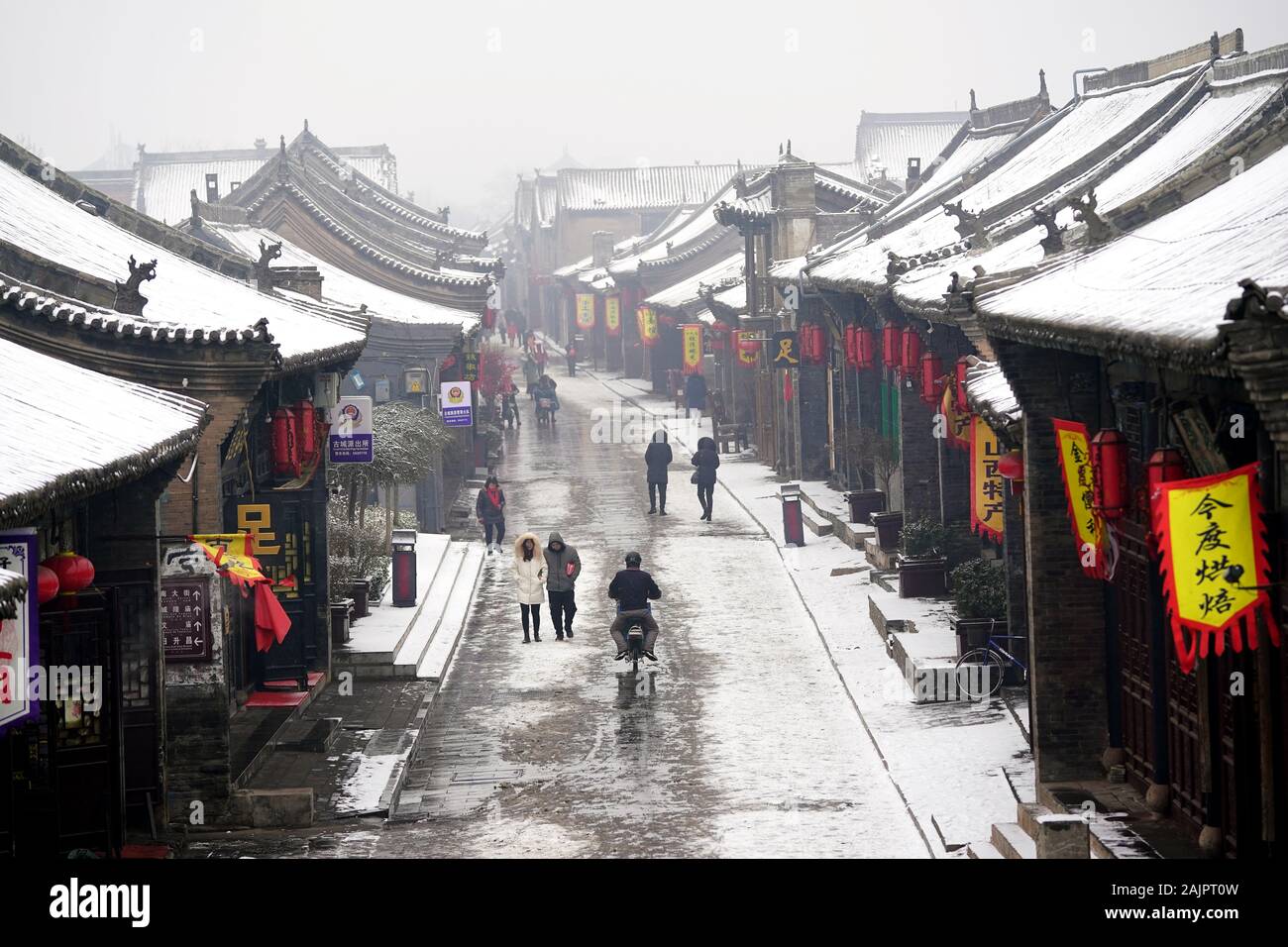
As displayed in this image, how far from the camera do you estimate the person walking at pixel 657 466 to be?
103 ft

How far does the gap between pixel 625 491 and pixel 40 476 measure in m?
26.0

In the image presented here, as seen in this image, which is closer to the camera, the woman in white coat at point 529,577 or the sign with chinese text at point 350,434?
the sign with chinese text at point 350,434

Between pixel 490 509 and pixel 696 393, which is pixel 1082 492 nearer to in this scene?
pixel 490 509

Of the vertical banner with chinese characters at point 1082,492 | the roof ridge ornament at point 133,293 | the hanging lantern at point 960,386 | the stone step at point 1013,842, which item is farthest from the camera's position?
the hanging lantern at point 960,386

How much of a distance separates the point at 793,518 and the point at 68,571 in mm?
17186

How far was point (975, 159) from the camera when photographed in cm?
3422

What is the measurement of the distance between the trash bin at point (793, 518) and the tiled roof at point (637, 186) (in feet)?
206

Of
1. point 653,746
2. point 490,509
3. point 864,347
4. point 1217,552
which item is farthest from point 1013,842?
point 490,509

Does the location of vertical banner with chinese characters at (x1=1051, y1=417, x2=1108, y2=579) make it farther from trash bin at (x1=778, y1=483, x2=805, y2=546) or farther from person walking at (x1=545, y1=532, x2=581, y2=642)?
trash bin at (x1=778, y1=483, x2=805, y2=546)

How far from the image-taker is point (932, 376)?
21.2 m

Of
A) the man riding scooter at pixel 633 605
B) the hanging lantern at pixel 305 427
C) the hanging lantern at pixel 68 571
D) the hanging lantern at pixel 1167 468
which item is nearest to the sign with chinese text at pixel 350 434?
the hanging lantern at pixel 305 427

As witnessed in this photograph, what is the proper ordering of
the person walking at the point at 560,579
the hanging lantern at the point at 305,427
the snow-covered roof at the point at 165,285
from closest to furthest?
1. the snow-covered roof at the point at 165,285
2. the hanging lantern at the point at 305,427
3. the person walking at the point at 560,579

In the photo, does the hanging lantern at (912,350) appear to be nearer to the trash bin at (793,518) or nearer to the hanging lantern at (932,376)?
the hanging lantern at (932,376)

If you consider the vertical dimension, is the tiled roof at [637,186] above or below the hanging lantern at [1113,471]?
above
